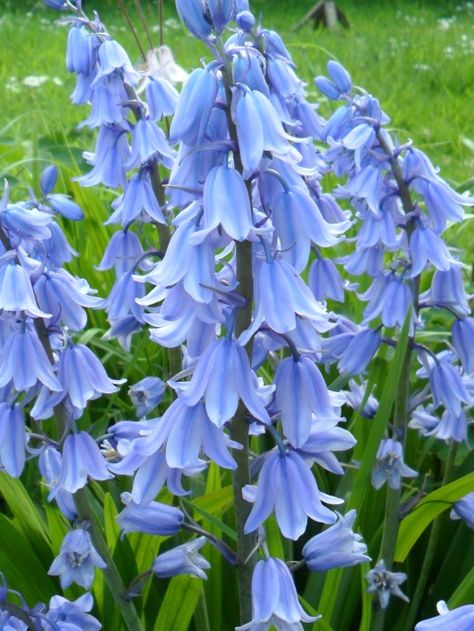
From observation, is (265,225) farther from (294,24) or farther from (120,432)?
(294,24)

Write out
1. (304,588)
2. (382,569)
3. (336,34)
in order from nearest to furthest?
(382,569), (304,588), (336,34)

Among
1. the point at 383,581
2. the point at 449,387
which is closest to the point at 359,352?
the point at 449,387

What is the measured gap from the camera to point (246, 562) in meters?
1.52

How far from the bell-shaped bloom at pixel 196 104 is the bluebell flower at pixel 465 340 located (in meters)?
0.88

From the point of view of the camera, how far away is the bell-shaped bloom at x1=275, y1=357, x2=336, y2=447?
135cm

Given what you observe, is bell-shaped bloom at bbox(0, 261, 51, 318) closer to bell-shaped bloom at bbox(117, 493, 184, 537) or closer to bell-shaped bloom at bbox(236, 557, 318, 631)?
bell-shaped bloom at bbox(117, 493, 184, 537)

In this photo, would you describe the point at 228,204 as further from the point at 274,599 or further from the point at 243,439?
the point at 274,599

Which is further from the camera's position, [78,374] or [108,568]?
[108,568]

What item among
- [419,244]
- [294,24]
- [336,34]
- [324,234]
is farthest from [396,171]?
[294,24]

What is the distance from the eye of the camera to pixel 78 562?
172cm

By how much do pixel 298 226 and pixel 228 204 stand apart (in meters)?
0.12

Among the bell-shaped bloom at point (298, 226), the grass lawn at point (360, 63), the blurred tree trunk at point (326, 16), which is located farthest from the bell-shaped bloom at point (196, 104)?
the blurred tree trunk at point (326, 16)

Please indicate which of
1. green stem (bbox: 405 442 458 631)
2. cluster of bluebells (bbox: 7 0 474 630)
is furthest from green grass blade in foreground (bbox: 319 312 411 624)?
green stem (bbox: 405 442 458 631)

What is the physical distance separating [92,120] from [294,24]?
26.4 feet
